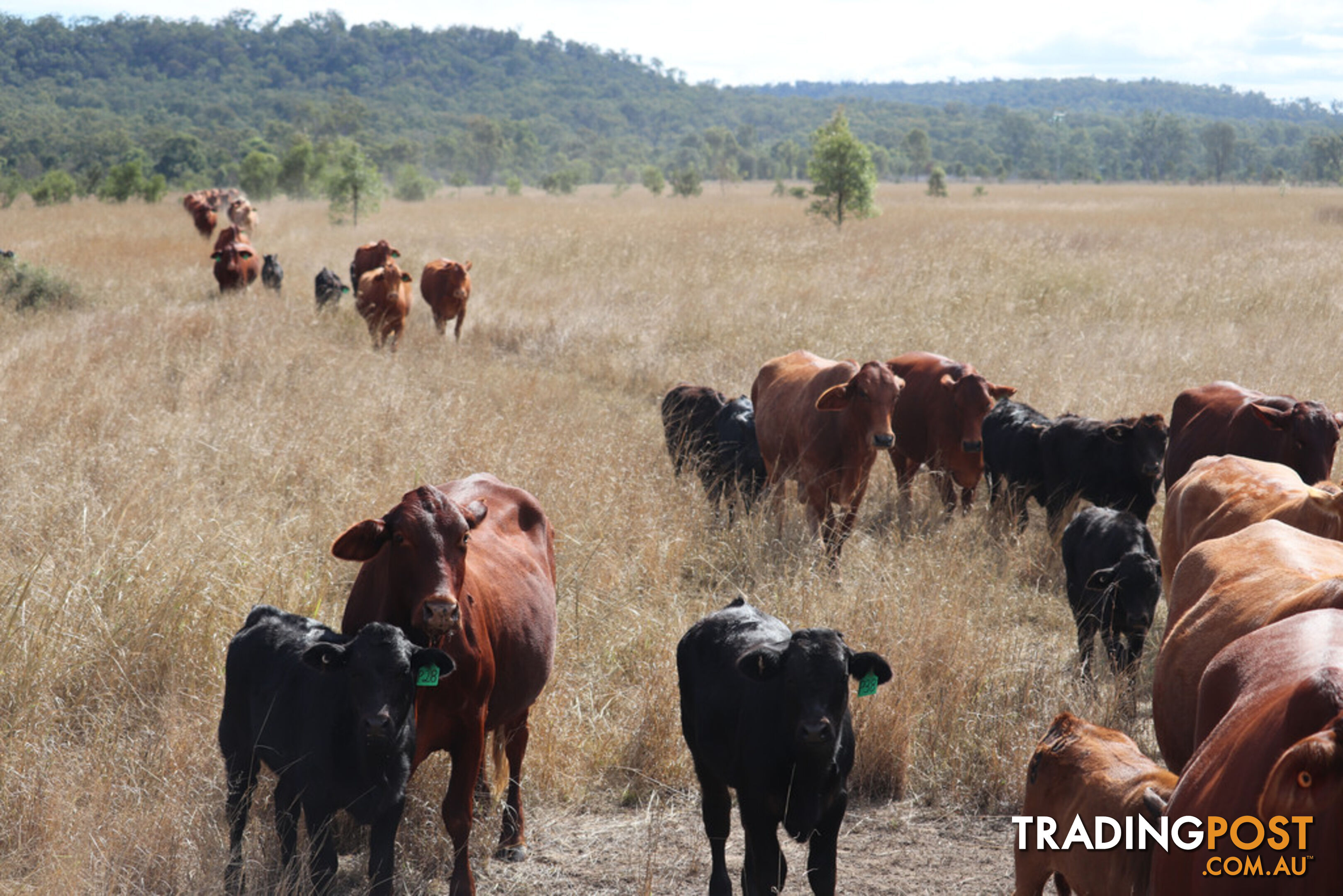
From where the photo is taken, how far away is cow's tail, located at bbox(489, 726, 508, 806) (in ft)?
15.6

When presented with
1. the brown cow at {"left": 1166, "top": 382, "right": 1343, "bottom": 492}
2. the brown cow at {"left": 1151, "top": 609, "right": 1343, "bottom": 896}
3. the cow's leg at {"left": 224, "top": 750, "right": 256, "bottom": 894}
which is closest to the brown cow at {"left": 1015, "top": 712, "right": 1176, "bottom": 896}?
the brown cow at {"left": 1151, "top": 609, "right": 1343, "bottom": 896}

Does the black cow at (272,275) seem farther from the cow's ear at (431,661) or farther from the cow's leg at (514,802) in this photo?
the cow's ear at (431,661)

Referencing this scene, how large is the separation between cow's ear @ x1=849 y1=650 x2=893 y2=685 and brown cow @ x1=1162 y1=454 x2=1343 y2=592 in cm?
228

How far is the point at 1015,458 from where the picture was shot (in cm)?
842

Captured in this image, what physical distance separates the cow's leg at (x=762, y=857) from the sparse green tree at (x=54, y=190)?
147 ft

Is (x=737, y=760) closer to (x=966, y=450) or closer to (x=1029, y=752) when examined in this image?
(x=1029, y=752)

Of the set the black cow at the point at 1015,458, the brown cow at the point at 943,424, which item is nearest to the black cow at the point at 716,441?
the brown cow at the point at 943,424

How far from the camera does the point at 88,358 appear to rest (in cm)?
1141

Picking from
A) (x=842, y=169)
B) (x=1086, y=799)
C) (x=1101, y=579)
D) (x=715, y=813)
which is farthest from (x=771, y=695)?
(x=842, y=169)

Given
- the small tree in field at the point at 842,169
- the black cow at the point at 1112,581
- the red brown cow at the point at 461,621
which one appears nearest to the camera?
the red brown cow at the point at 461,621

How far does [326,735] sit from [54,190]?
4648 centimetres

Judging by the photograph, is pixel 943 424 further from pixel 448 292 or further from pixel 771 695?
pixel 448 292

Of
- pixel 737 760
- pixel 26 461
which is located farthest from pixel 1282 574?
pixel 26 461

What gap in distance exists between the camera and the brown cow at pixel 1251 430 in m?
6.86
